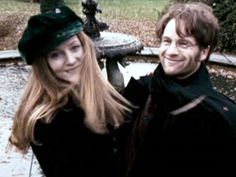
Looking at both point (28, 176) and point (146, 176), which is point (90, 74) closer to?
point (146, 176)

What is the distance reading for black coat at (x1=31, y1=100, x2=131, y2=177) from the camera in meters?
2.58

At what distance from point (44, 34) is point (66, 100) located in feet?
1.11

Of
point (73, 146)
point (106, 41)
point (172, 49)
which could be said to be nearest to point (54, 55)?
point (73, 146)

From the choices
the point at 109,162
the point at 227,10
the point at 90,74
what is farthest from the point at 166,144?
the point at 227,10

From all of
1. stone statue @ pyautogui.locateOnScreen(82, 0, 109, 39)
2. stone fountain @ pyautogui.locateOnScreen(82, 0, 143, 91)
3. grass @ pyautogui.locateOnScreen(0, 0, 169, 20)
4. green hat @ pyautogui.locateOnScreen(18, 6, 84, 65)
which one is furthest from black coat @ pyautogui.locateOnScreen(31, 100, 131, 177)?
grass @ pyautogui.locateOnScreen(0, 0, 169, 20)

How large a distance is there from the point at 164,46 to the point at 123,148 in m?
0.54

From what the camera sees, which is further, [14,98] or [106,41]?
[14,98]

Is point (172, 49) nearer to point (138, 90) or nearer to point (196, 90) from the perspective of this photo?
point (196, 90)

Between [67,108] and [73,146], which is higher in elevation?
[67,108]

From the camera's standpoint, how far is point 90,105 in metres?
2.60

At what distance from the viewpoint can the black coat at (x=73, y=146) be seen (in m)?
2.58

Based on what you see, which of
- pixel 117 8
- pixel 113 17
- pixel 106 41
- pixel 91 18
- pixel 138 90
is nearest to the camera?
pixel 138 90

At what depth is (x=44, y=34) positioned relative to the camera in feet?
8.30

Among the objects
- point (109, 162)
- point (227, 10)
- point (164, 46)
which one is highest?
point (164, 46)
